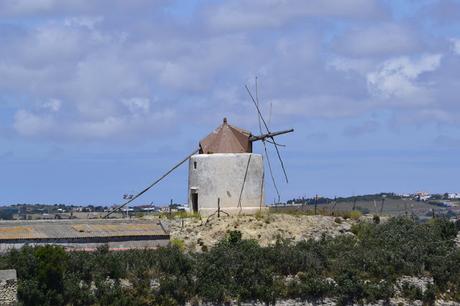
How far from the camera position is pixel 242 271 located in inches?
2092

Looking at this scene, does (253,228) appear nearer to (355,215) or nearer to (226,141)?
(226,141)

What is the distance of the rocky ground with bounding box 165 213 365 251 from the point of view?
58344mm

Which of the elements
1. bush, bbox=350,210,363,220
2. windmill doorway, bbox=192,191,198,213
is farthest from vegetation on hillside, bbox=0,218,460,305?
windmill doorway, bbox=192,191,198,213

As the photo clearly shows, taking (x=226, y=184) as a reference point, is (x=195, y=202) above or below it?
below

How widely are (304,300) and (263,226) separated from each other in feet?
22.2

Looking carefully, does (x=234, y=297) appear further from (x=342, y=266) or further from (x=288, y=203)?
(x=288, y=203)

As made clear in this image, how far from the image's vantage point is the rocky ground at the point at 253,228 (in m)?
58.3

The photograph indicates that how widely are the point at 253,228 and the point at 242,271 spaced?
19.7ft

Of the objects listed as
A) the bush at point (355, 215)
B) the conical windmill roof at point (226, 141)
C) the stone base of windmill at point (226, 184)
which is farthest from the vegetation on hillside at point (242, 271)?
the conical windmill roof at point (226, 141)

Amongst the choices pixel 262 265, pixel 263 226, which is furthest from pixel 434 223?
pixel 262 265

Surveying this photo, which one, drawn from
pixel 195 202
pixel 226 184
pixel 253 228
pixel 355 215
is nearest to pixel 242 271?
pixel 253 228

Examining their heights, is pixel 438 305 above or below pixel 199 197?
below

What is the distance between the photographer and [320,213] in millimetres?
64312

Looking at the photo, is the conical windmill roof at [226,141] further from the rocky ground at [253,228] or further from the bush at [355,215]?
the bush at [355,215]
